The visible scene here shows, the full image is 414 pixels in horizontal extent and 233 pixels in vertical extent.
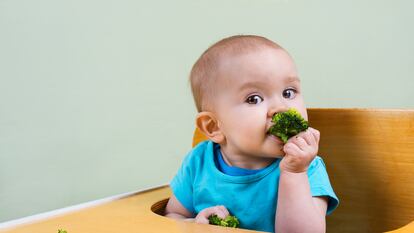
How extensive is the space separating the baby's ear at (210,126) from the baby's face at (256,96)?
4cm

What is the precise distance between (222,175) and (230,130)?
0.08m

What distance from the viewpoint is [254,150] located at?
929 millimetres

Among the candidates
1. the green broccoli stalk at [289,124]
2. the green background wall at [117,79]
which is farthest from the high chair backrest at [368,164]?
the green background wall at [117,79]

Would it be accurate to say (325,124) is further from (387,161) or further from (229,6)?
(229,6)

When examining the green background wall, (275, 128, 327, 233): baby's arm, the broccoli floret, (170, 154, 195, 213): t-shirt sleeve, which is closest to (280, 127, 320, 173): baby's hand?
(275, 128, 327, 233): baby's arm

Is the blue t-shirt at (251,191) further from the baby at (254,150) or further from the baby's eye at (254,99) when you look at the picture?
the baby's eye at (254,99)

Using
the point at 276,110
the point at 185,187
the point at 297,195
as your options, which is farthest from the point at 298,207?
the point at 185,187

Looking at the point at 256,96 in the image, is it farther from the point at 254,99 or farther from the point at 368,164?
the point at 368,164

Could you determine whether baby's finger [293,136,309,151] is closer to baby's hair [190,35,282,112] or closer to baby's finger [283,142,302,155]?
baby's finger [283,142,302,155]

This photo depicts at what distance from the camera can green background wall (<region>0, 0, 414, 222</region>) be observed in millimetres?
1563

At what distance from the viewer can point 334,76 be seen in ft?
5.12

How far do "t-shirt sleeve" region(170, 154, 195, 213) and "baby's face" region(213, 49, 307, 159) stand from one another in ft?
0.44

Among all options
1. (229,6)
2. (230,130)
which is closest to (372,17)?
(229,6)

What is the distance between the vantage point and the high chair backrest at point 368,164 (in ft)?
3.26
